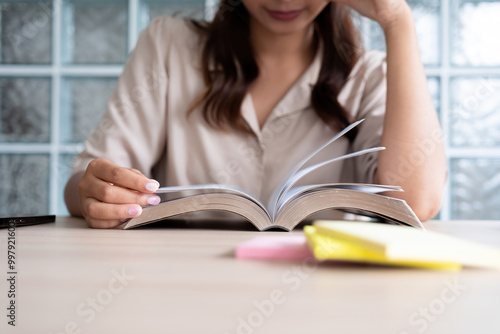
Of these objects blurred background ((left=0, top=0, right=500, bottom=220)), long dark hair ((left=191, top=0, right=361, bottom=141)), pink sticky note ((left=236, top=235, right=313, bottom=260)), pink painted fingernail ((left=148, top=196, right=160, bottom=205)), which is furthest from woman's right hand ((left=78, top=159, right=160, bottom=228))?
blurred background ((left=0, top=0, right=500, bottom=220))

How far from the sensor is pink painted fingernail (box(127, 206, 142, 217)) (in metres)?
0.75

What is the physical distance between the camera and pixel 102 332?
26 centimetres

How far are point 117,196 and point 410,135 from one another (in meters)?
0.59

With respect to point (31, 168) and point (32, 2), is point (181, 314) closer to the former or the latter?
point (31, 168)

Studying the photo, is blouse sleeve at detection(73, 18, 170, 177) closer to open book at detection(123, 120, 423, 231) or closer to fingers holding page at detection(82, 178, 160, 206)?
fingers holding page at detection(82, 178, 160, 206)

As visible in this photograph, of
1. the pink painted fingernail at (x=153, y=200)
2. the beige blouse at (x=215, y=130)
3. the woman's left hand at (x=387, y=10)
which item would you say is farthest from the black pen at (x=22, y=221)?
the woman's left hand at (x=387, y=10)

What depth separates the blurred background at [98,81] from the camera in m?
2.27

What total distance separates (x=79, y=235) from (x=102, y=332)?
0.43 meters

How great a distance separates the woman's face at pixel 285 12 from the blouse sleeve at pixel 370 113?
236 mm

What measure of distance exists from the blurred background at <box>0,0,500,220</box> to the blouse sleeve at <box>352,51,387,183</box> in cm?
102

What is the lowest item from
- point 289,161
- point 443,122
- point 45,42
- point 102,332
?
point 102,332

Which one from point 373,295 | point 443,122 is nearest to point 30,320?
point 373,295

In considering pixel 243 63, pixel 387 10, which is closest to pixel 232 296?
pixel 387 10

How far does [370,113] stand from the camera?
121 cm
